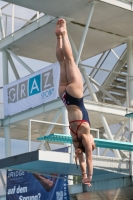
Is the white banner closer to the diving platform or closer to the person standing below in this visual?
the diving platform

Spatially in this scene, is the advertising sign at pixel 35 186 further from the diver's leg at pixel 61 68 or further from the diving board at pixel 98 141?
the diver's leg at pixel 61 68

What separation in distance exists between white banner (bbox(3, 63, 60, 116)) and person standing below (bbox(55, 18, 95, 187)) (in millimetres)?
18739

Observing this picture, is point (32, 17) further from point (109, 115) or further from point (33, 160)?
point (33, 160)

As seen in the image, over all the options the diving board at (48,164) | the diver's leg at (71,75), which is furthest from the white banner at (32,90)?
the diver's leg at (71,75)

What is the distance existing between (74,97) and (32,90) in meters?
21.3

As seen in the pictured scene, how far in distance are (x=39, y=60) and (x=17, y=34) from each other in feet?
16.4

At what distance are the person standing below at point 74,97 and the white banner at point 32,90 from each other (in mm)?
18739

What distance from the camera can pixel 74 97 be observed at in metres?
8.65

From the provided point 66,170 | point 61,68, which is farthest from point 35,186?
point 61,68

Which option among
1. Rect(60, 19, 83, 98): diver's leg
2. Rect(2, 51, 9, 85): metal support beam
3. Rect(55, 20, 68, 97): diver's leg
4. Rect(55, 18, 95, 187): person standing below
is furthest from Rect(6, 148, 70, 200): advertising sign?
Rect(60, 19, 83, 98): diver's leg

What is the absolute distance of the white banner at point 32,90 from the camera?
28312mm

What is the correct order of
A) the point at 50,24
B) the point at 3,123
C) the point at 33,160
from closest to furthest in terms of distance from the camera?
the point at 33,160 → the point at 50,24 → the point at 3,123

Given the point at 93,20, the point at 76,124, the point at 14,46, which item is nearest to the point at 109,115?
the point at 93,20

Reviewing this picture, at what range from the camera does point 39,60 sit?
37688 millimetres
